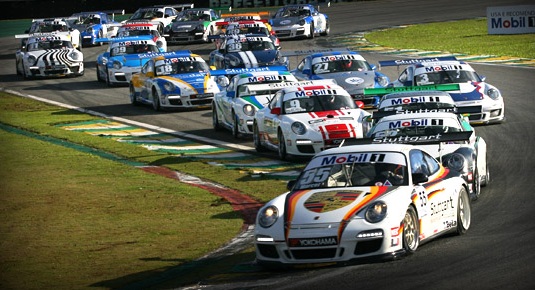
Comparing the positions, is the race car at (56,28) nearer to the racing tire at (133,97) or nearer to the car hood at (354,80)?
the racing tire at (133,97)

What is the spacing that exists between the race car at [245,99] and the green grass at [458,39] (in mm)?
14001

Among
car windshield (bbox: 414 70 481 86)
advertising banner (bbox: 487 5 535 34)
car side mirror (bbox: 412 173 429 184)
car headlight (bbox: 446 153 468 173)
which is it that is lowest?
advertising banner (bbox: 487 5 535 34)

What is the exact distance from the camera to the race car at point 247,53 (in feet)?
110

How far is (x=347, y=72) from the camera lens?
1096 inches

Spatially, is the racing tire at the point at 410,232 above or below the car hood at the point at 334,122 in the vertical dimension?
above

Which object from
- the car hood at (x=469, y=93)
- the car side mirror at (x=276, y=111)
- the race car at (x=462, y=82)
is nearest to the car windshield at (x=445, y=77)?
the race car at (x=462, y=82)

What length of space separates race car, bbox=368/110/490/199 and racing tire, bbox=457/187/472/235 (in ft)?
6.25

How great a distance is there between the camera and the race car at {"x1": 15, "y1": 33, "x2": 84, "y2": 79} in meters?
38.0

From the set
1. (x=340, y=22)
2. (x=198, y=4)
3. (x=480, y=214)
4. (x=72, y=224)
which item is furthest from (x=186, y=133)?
(x=198, y=4)

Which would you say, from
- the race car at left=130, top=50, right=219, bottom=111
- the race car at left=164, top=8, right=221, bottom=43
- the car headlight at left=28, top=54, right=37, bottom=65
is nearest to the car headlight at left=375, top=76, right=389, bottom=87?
the race car at left=130, top=50, right=219, bottom=111

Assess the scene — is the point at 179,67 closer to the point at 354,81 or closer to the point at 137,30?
the point at 354,81

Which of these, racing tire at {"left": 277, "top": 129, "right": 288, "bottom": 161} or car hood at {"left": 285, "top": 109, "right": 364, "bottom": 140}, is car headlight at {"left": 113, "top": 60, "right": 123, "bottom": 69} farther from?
car hood at {"left": 285, "top": 109, "right": 364, "bottom": 140}

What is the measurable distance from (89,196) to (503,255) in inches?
305

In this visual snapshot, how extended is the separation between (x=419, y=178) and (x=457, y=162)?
10.9ft
